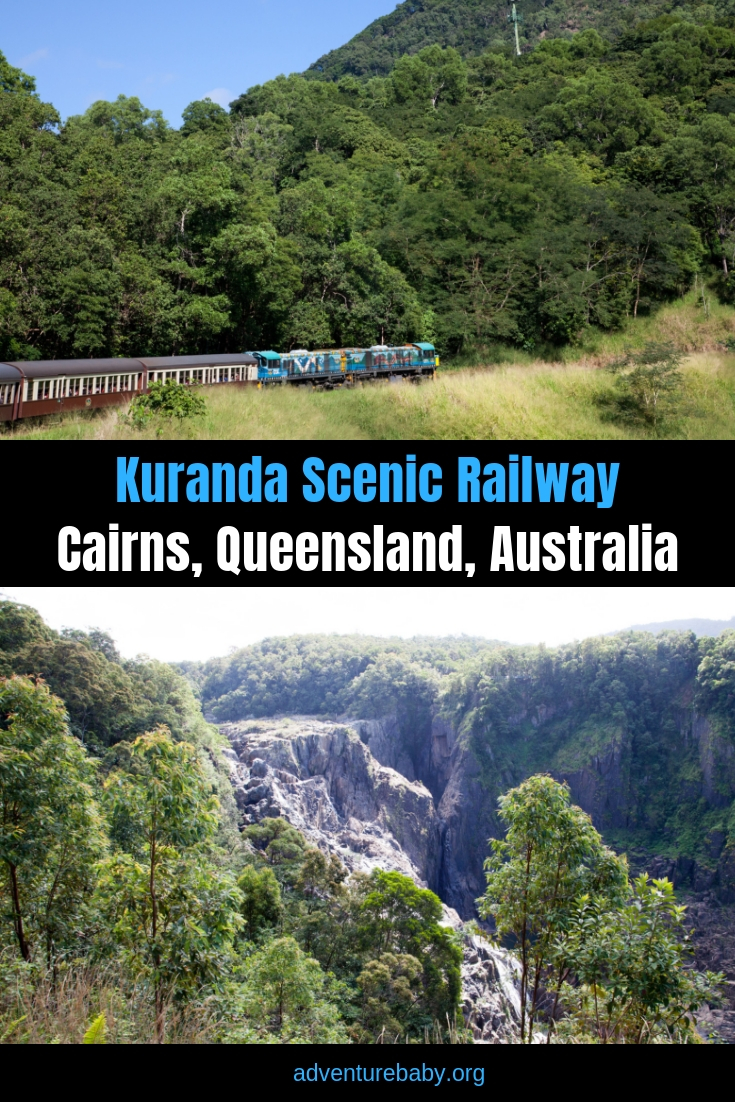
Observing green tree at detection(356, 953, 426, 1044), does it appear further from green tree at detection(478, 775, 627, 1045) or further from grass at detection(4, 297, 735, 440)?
grass at detection(4, 297, 735, 440)

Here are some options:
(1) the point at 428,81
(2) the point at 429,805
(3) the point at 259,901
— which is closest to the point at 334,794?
(2) the point at 429,805

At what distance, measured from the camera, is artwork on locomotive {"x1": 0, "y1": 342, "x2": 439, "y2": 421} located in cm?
1304

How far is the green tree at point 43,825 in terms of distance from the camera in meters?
6.05

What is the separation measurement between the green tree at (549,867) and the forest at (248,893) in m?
0.02

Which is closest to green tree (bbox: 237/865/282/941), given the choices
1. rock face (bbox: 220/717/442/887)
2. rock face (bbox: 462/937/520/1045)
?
rock face (bbox: 462/937/520/1045)

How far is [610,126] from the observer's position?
37.4 meters

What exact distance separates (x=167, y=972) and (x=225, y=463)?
12.2ft

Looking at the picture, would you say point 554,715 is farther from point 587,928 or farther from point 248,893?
point 587,928

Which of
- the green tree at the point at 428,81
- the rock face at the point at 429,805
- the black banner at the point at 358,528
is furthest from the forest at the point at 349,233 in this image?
the green tree at the point at 428,81

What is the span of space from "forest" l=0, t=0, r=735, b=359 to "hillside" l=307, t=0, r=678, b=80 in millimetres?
56202

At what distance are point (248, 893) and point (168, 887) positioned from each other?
841 centimetres

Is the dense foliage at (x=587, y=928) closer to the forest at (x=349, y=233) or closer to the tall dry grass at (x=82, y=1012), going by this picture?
the tall dry grass at (x=82, y=1012)

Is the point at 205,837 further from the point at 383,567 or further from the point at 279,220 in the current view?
the point at 279,220

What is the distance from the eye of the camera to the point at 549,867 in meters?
6.84
